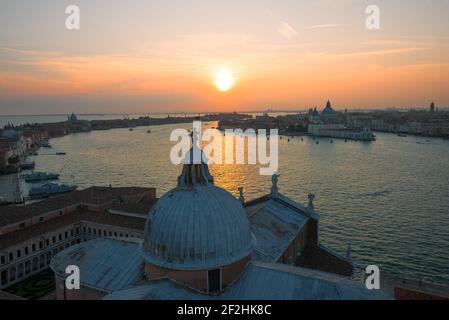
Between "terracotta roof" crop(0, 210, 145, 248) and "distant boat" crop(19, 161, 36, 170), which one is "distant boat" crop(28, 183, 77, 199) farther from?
"distant boat" crop(19, 161, 36, 170)

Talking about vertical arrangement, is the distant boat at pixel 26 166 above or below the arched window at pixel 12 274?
above

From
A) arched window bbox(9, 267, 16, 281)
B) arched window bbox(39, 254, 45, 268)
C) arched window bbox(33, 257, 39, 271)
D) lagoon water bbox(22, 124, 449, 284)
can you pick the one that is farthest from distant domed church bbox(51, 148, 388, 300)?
lagoon water bbox(22, 124, 449, 284)

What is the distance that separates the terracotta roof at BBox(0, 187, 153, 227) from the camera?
98.0 feet

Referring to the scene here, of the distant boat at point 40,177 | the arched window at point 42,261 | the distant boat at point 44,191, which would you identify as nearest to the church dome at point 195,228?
the arched window at point 42,261

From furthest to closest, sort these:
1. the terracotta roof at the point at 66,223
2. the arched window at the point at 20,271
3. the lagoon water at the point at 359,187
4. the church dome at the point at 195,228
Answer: the lagoon water at the point at 359,187
the terracotta roof at the point at 66,223
the arched window at the point at 20,271
the church dome at the point at 195,228

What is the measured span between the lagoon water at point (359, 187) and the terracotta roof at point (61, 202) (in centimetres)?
1031

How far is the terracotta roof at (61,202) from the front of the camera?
2988 cm

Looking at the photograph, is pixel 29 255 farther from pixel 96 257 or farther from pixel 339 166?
pixel 339 166

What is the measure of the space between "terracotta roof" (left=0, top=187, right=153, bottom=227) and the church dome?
20894 mm

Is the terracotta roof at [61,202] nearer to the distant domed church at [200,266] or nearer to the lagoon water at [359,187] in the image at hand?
the lagoon water at [359,187]

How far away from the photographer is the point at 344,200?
43.4m

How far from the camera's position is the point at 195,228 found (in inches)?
463

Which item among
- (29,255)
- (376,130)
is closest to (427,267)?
(29,255)
